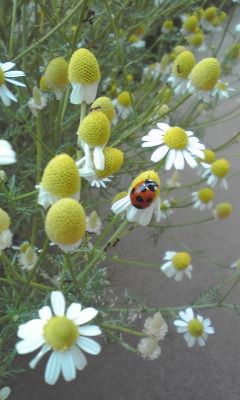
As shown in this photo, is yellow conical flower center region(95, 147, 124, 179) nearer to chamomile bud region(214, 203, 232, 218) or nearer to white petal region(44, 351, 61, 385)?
white petal region(44, 351, 61, 385)

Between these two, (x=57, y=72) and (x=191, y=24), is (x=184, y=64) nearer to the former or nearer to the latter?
(x=57, y=72)

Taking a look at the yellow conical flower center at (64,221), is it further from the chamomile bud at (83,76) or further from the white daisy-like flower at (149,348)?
the white daisy-like flower at (149,348)

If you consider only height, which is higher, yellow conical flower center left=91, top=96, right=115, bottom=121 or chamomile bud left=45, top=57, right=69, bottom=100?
yellow conical flower center left=91, top=96, right=115, bottom=121

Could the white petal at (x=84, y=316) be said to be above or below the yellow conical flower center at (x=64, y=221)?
below

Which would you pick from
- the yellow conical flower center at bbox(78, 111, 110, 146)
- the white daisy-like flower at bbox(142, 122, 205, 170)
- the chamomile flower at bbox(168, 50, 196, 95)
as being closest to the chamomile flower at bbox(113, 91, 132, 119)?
the chamomile flower at bbox(168, 50, 196, 95)

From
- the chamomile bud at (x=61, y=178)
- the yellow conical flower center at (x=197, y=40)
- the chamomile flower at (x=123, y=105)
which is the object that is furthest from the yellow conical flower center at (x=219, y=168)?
the chamomile bud at (x=61, y=178)

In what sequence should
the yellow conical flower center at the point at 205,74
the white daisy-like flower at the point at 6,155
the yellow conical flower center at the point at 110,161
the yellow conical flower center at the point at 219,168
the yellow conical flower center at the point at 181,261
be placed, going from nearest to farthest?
the white daisy-like flower at the point at 6,155 → the yellow conical flower center at the point at 110,161 → the yellow conical flower center at the point at 205,74 → the yellow conical flower center at the point at 181,261 → the yellow conical flower center at the point at 219,168

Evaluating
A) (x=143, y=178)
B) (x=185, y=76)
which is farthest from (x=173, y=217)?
(x=143, y=178)
